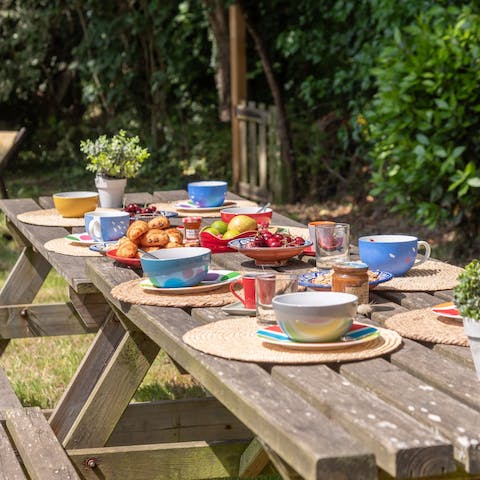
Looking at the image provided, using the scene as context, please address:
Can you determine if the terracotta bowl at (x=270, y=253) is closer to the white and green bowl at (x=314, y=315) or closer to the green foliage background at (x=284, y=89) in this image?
the white and green bowl at (x=314, y=315)

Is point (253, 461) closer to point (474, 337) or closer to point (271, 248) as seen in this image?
point (271, 248)

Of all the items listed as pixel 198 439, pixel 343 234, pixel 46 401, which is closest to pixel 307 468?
pixel 343 234

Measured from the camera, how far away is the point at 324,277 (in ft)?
9.04

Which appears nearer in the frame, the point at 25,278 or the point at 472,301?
the point at 472,301

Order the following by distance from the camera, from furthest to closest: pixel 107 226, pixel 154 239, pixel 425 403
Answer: pixel 107 226 → pixel 154 239 → pixel 425 403

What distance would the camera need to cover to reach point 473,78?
594 cm

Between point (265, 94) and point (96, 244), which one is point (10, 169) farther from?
point (96, 244)

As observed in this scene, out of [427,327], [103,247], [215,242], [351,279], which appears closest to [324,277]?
[351,279]

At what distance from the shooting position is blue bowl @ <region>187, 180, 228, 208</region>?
4.20m

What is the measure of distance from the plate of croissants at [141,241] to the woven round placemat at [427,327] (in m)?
0.88

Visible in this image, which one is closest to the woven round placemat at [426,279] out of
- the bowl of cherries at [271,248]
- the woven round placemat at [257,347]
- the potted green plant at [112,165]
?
the bowl of cherries at [271,248]

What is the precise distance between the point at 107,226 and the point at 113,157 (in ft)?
2.87

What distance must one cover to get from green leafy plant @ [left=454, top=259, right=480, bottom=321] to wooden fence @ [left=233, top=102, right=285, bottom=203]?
718cm

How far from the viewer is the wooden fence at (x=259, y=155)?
920 cm
